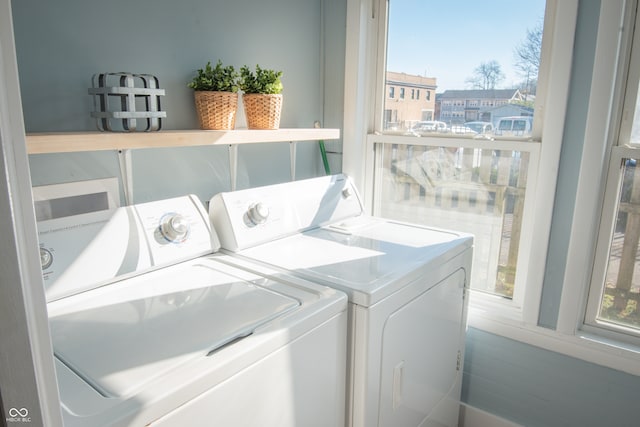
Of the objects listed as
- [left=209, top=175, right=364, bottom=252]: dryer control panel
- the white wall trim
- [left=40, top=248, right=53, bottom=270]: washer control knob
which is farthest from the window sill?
the white wall trim

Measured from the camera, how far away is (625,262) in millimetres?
1711

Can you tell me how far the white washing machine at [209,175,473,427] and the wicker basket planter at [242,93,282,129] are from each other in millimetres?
271

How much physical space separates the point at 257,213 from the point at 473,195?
1.05 m

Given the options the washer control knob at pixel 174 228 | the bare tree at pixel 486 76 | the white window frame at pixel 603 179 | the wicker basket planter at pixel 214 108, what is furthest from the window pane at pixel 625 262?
the washer control knob at pixel 174 228

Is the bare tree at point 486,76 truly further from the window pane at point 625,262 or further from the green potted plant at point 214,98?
the green potted plant at point 214,98

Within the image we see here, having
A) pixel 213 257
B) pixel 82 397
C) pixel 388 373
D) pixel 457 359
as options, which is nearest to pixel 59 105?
pixel 213 257

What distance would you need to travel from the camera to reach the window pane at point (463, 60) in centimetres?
185

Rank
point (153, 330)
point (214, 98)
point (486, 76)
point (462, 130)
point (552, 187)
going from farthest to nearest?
point (462, 130) < point (486, 76) < point (552, 187) < point (214, 98) < point (153, 330)

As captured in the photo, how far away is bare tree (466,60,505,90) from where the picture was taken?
1925 millimetres

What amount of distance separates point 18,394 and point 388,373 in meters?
1.10

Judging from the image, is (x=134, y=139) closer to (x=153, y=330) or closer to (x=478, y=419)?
(x=153, y=330)

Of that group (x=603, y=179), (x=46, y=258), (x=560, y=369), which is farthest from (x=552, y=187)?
(x=46, y=258)

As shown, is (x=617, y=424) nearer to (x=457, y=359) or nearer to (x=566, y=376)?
(x=566, y=376)

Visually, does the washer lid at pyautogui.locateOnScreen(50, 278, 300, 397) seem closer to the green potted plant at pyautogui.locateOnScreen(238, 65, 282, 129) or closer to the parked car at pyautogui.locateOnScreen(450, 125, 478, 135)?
the green potted plant at pyautogui.locateOnScreen(238, 65, 282, 129)
